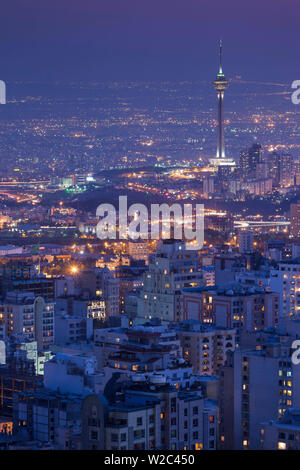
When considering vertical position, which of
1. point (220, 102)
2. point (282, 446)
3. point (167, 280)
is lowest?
point (282, 446)

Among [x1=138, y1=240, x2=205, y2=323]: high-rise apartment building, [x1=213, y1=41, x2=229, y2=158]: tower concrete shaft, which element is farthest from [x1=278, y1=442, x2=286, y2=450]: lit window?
[x1=213, y1=41, x2=229, y2=158]: tower concrete shaft

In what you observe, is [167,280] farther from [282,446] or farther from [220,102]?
[220,102]

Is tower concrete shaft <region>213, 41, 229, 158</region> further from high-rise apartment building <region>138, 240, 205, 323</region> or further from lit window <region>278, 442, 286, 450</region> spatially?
lit window <region>278, 442, 286, 450</region>

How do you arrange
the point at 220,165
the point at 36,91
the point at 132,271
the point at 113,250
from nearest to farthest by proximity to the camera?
the point at 132,271, the point at 113,250, the point at 220,165, the point at 36,91

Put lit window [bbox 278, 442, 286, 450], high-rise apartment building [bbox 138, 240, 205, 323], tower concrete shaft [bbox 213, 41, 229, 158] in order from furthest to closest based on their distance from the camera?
tower concrete shaft [bbox 213, 41, 229, 158] < high-rise apartment building [bbox 138, 240, 205, 323] < lit window [bbox 278, 442, 286, 450]

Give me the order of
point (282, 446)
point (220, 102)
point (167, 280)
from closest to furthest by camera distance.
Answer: point (282, 446) → point (167, 280) → point (220, 102)

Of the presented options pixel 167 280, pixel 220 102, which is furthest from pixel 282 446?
pixel 220 102

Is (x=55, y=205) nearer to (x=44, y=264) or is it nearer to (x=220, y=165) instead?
(x=220, y=165)

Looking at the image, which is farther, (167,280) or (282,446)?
(167,280)

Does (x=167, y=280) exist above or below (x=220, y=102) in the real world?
below

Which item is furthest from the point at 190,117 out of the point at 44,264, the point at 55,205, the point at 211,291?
the point at 211,291

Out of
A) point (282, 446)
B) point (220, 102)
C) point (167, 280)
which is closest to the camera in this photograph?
point (282, 446)
